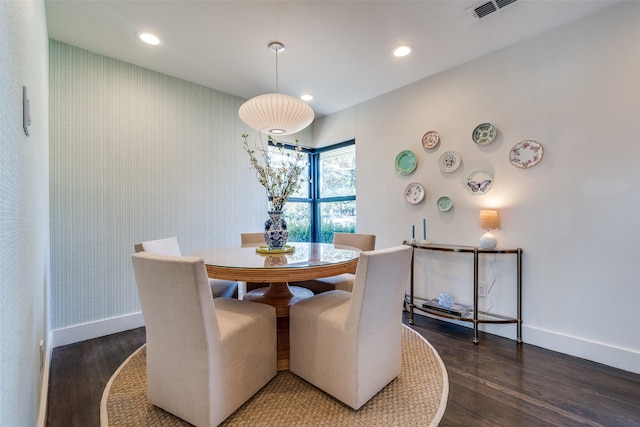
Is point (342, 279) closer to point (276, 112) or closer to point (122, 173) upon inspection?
point (276, 112)

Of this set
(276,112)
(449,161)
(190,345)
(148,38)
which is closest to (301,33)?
(276,112)

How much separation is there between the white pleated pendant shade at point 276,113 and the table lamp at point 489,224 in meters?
1.76

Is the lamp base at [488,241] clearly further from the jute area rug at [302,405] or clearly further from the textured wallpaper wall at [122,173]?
the textured wallpaper wall at [122,173]

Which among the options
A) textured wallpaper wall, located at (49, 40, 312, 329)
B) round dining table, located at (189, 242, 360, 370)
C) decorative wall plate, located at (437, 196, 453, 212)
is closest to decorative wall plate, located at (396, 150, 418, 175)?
decorative wall plate, located at (437, 196, 453, 212)

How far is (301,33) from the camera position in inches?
90.4

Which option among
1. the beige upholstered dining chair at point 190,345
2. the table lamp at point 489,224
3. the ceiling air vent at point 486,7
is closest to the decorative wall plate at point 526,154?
the table lamp at point 489,224

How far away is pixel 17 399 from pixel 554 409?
2.38 meters

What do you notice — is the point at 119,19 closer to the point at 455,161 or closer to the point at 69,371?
the point at 69,371

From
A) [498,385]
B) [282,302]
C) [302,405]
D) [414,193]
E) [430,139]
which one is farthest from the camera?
[414,193]

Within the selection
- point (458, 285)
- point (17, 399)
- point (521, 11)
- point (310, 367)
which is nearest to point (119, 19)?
point (17, 399)

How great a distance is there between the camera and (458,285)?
2.84 metres

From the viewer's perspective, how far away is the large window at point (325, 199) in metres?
4.10

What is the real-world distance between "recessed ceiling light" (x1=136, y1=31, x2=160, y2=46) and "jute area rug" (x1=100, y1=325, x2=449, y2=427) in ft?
8.44

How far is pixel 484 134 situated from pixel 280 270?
2.33 meters
